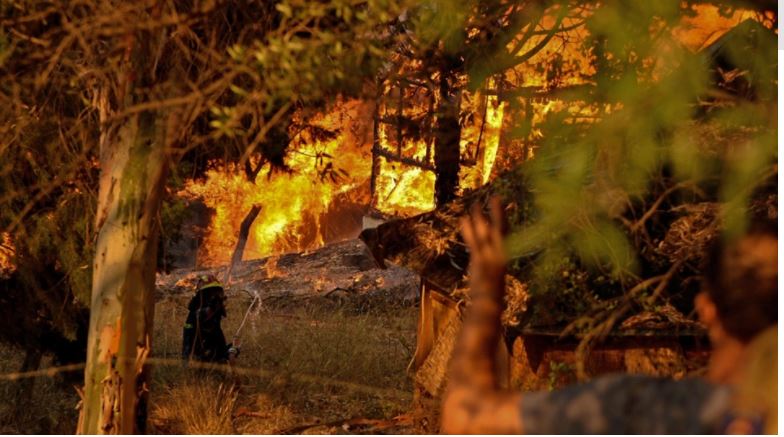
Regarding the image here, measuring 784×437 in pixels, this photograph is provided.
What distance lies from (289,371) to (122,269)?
27.8ft

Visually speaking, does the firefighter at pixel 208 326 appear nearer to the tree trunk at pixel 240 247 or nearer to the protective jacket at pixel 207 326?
the protective jacket at pixel 207 326

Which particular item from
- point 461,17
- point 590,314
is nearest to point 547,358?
point 590,314

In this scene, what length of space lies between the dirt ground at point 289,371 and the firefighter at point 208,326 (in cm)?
25

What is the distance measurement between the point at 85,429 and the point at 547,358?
14.2ft

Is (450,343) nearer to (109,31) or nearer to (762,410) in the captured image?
(109,31)

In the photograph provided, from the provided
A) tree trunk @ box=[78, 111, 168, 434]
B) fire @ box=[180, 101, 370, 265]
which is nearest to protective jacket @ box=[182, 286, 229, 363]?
tree trunk @ box=[78, 111, 168, 434]

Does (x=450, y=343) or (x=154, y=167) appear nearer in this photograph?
(x=154, y=167)

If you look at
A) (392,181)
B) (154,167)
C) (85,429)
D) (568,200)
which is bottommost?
(85,429)

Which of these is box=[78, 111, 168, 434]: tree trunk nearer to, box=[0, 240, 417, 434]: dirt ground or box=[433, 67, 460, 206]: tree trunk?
box=[0, 240, 417, 434]: dirt ground

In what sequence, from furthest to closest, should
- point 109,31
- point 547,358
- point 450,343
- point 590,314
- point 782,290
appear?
point 450,343, point 547,358, point 590,314, point 109,31, point 782,290

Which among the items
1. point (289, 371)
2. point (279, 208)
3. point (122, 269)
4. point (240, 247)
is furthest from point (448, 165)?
point (279, 208)

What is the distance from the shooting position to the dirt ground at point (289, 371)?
13.9 meters

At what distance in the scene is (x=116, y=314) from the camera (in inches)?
330

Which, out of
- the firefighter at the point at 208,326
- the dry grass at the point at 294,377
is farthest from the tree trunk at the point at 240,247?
the firefighter at the point at 208,326
